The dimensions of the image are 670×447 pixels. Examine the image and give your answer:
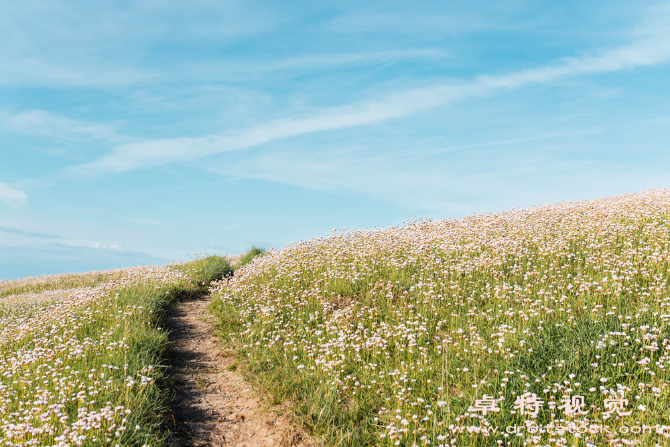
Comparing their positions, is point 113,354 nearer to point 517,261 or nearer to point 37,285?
point 517,261

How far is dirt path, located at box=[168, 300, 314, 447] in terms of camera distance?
257 inches

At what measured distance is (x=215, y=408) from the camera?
296 inches

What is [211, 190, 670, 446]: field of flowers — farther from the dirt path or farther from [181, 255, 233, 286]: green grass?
[181, 255, 233, 286]: green grass

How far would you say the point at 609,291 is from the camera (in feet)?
28.5

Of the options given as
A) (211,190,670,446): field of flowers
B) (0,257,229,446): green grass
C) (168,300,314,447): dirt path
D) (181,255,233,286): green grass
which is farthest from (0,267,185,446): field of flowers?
(181,255,233,286): green grass

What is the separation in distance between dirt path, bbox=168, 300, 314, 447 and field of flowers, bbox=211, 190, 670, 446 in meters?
0.37

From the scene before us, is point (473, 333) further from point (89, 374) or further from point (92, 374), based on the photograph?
point (89, 374)

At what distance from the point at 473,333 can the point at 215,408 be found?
4.49m

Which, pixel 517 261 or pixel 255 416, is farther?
pixel 517 261

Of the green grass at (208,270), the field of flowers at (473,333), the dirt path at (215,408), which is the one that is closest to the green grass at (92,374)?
the dirt path at (215,408)

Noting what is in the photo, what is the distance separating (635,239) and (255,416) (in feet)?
35.3

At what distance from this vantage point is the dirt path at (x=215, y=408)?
6.54 metres

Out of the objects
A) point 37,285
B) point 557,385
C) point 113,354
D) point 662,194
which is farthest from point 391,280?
point 37,285

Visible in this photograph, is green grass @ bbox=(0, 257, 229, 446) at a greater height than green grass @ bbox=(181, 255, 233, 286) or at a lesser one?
lesser
